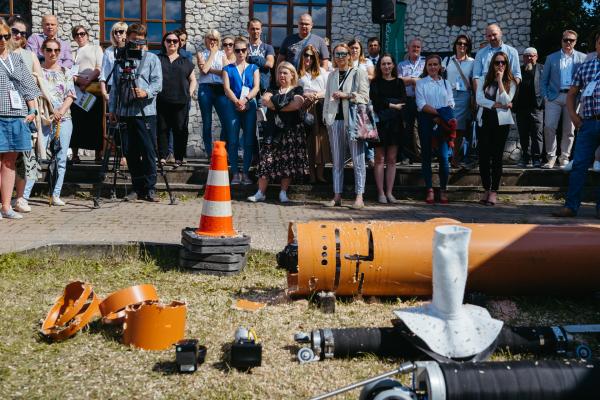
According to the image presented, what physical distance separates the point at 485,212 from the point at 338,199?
1.82 metres

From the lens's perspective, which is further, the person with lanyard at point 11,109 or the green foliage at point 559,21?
the green foliage at point 559,21

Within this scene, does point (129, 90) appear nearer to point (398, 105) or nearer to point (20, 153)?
point (20, 153)

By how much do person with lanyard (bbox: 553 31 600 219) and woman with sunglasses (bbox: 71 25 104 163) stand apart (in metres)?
6.37

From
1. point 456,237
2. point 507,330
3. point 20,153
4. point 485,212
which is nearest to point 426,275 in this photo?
point 507,330

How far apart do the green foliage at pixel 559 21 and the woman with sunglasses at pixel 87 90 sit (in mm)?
18853

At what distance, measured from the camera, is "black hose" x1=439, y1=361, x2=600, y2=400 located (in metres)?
2.89

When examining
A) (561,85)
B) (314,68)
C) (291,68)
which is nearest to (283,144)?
(291,68)

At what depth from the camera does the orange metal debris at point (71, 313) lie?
13.4ft

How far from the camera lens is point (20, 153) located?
8117 millimetres

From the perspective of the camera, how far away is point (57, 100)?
889 cm

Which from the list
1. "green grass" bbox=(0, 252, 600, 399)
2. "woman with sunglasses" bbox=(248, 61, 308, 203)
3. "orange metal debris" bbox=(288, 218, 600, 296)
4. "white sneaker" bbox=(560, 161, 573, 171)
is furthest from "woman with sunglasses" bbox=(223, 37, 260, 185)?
"orange metal debris" bbox=(288, 218, 600, 296)

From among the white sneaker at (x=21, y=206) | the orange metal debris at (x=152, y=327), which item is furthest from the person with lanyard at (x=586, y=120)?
the white sneaker at (x=21, y=206)

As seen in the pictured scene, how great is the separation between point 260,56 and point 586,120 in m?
4.59

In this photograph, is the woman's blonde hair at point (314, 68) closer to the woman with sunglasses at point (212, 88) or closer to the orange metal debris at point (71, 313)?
the woman with sunglasses at point (212, 88)
